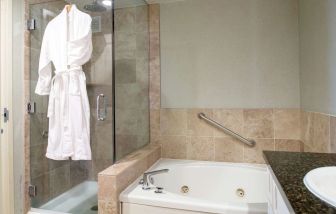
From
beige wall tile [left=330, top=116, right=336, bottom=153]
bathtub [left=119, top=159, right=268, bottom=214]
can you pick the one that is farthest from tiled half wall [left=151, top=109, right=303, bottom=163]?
beige wall tile [left=330, top=116, right=336, bottom=153]

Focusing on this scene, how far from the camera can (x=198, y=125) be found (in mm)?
2283

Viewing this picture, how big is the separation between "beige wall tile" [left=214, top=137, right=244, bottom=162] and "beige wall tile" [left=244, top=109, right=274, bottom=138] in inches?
5.6

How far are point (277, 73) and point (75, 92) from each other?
70.1 inches

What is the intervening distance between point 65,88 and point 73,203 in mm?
1056

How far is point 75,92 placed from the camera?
185 centimetres

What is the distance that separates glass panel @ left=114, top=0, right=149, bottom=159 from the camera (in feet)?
6.04

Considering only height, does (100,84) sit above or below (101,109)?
above

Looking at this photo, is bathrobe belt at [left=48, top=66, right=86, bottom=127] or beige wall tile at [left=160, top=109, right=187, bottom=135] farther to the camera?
beige wall tile at [left=160, top=109, right=187, bottom=135]

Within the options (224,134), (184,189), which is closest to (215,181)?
(184,189)

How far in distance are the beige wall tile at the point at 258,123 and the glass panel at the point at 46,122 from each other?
4.15ft

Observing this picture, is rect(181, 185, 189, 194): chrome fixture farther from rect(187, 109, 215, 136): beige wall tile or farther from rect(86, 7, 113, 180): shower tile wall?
rect(86, 7, 113, 180): shower tile wall

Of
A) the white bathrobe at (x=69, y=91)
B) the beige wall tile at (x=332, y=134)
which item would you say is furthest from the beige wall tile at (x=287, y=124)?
the white bathrobe at (x=69, y=91)

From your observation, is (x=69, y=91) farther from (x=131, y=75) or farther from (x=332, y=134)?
(x=332, y=134)

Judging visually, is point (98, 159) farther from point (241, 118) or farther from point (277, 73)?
point (277, 73)
